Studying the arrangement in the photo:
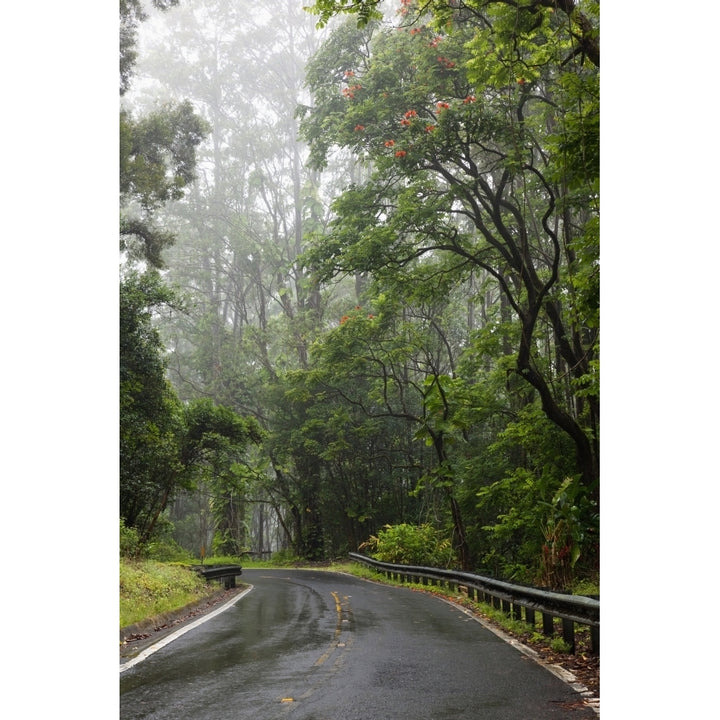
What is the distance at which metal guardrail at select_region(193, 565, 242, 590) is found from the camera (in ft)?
66.4

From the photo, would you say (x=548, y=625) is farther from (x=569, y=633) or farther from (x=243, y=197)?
(x=243, y=197)

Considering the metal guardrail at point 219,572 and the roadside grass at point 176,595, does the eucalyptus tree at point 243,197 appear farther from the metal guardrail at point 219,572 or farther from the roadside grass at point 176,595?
the roadside grass at point 176,595

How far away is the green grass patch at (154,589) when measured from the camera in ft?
41.4

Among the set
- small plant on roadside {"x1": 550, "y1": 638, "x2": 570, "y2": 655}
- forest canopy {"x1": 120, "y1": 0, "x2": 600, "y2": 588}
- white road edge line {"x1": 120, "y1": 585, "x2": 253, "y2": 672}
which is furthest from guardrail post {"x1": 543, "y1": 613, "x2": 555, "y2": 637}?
white road edge line {"x1": 120, "y1": 585, "x2": 253, "y2": 672}

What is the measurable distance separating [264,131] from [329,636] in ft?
122

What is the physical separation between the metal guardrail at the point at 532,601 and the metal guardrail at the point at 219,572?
563cm

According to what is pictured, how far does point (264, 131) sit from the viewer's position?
4359 centimetres

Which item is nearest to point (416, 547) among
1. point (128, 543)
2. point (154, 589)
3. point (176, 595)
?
point (128, 543)

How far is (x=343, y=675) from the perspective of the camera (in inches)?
314

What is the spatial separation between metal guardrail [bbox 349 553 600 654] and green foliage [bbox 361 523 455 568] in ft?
13.5

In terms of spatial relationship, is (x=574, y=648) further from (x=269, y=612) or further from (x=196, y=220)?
(x=196, y=220)

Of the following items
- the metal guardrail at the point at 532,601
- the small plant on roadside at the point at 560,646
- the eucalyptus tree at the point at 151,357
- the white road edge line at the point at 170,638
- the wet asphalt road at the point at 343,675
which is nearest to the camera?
the wet asphalt road at the point at 343,675

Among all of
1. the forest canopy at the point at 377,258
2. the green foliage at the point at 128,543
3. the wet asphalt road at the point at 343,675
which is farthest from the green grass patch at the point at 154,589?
the forest canopy at the point at 377,258
